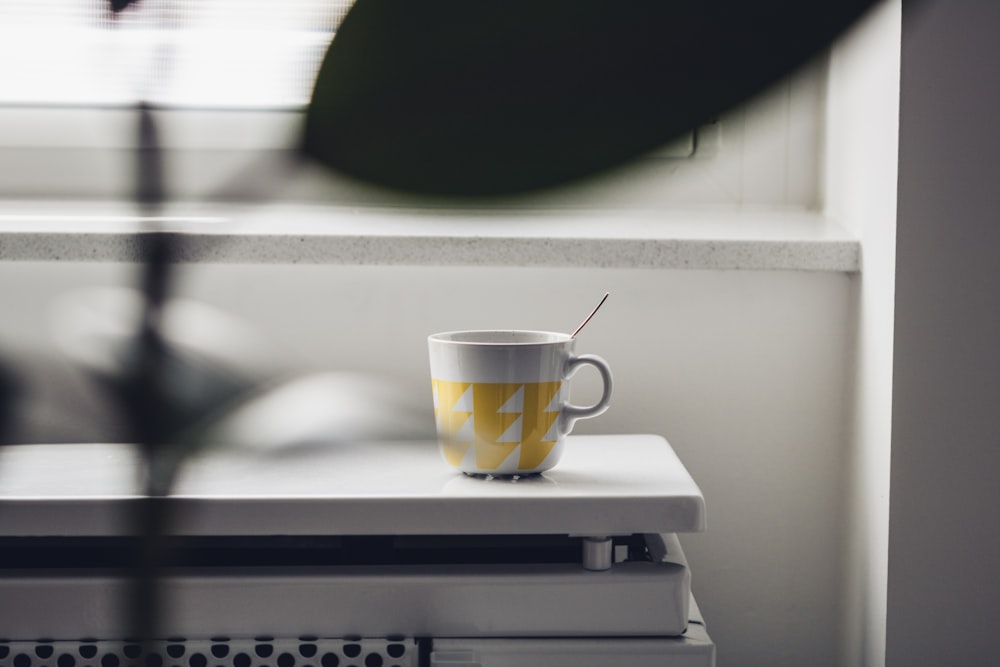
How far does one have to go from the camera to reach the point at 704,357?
0.77 m

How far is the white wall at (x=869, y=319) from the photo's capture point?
607 millimetres

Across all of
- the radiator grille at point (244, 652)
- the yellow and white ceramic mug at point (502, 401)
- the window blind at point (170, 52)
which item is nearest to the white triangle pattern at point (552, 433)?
the yellow and white ceramic mug at point (502, 401)

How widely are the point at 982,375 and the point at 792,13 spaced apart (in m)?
0.57

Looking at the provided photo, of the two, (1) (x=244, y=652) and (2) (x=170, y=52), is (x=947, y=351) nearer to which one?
(1) (x=244, y=652)

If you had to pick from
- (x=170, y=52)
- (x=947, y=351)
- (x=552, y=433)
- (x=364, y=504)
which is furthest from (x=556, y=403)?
(x=170, y=52)

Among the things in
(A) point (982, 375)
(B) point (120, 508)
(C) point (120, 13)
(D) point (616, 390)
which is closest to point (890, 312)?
(A) point (982, 375)

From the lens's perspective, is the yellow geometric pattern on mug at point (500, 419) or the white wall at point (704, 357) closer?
the yellow geometric pattern on mug at point (500, 419)

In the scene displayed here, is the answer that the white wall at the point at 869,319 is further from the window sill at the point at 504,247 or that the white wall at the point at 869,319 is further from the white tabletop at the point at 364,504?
the white tabletop at the point at 364,504

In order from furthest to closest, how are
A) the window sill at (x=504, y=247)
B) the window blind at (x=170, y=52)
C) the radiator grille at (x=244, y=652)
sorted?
the window sill at (x=504, y=247), the radiator grille at (x=244, y=652), the window blind at (x=170, y=52)

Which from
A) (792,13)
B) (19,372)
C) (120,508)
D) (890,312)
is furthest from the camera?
(19,372)

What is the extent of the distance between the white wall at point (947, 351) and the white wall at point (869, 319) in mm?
10

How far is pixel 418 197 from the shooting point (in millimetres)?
109

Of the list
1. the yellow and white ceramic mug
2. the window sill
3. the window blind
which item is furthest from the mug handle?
the window blind

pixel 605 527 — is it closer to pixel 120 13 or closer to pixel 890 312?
pixel 890 312
